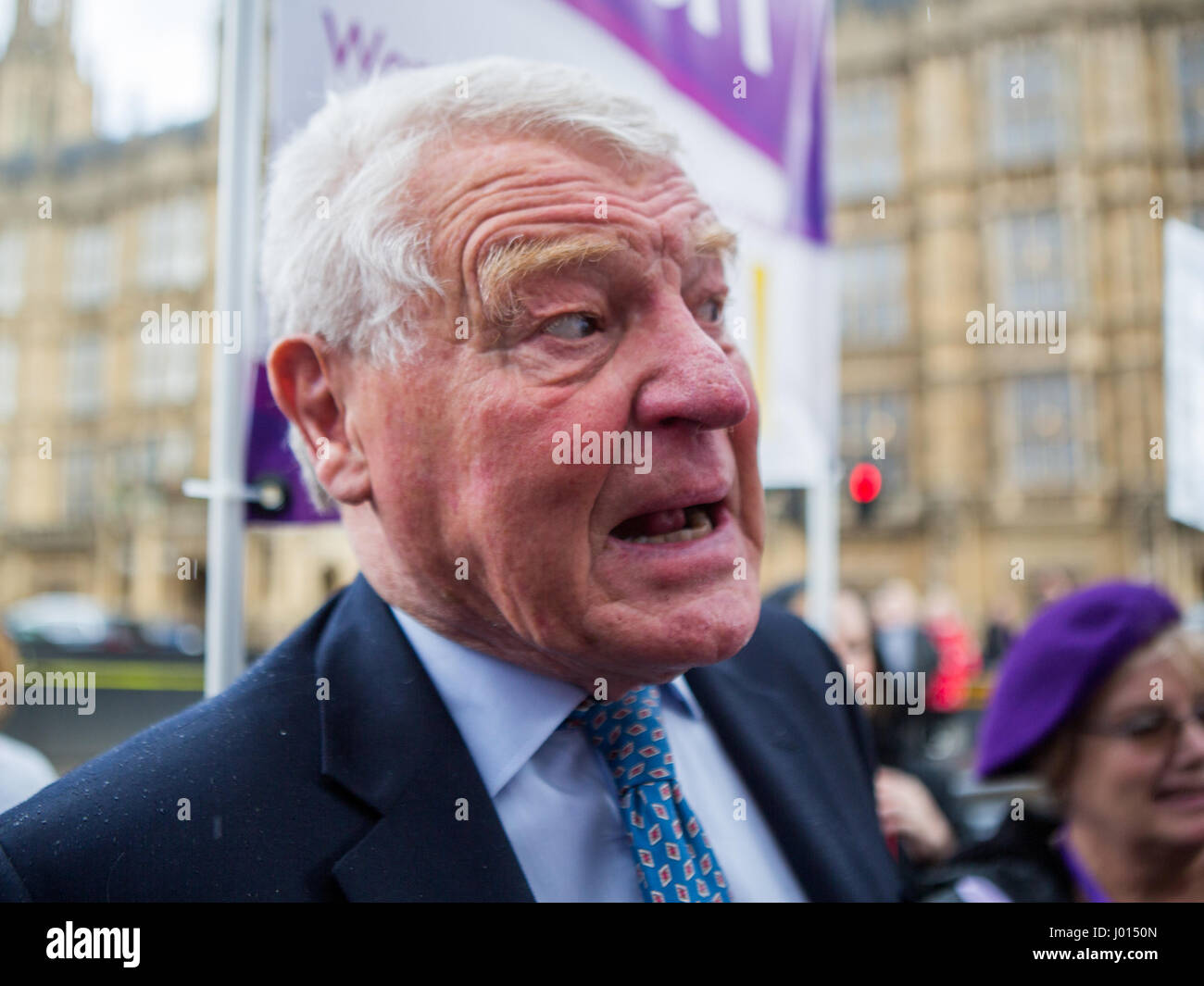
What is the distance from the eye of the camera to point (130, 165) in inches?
377

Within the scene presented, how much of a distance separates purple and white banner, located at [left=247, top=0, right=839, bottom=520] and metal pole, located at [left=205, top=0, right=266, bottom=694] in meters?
0.04

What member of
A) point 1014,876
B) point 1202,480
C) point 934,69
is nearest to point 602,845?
point 1014,876

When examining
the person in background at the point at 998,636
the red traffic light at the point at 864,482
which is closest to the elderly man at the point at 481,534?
the red traffic light at the point at 864,482

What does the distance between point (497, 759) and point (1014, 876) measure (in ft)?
2.83

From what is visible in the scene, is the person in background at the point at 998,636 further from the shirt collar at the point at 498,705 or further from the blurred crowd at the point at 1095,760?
the shirt collar at the point at 498,705

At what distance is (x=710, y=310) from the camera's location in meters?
0.97

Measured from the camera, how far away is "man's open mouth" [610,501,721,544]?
88 cm

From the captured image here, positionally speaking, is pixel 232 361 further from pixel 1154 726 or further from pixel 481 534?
pixel 1154 726

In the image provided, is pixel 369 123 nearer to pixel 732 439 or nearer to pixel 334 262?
pixel 334 262

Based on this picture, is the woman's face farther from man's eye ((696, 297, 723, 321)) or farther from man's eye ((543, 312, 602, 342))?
man's eye ((543, 312, 602, 342))

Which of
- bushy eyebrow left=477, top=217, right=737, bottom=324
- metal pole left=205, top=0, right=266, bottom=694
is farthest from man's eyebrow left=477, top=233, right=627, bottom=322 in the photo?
metal pole left=205, top=0, right=266, bottom=694

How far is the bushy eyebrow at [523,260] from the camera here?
0.86m
